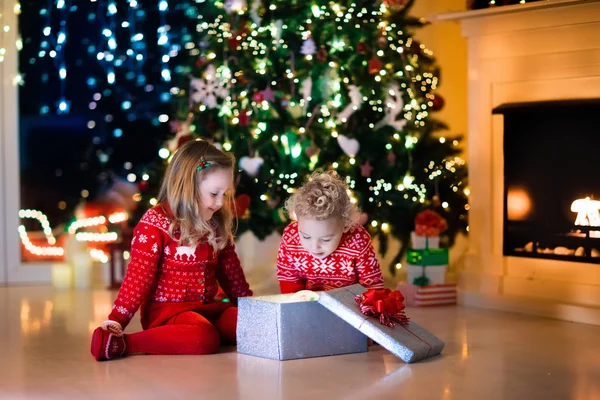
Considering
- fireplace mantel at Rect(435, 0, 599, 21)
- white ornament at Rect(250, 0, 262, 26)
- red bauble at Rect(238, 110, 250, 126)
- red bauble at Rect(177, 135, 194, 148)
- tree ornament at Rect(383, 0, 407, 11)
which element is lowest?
red bauble at Rect(177, 135, 194, 148)

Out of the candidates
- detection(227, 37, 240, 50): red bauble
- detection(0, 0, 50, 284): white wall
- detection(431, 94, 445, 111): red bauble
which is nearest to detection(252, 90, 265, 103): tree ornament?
detection(227, 37, 240, 50): red bauble

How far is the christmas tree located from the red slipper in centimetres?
162

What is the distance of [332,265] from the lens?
338 centimetres

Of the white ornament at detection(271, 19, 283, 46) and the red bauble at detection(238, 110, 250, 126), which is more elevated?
the white ornament at detection(271, 19, 283, 46)

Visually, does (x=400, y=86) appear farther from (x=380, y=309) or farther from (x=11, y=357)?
(x=11, y=357)

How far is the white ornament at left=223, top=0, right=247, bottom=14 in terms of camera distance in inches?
182

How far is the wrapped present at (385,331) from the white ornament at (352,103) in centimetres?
166

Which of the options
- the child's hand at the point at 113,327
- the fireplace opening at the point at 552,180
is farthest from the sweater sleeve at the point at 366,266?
the fireplace opening at the point at 552,180

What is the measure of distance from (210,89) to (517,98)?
144 cm

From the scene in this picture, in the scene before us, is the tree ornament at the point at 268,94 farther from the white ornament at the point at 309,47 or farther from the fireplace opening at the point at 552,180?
the fireplace opening at the point at 552,180

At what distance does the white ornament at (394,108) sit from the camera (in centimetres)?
467

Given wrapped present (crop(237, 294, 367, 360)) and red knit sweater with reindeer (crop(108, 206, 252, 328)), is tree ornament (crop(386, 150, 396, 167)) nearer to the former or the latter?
red knit sweater with reindeer (crop(108, 206, 252, 328))

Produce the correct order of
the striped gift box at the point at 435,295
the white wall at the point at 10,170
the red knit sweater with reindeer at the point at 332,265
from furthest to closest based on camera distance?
the white wall at the point at 10,170, the striped gift box at the point at 435,295, the red knit sweater with reindeer at the point at 332,265

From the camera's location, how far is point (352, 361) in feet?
9.91
